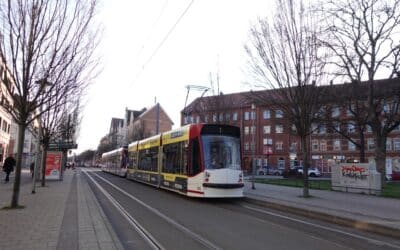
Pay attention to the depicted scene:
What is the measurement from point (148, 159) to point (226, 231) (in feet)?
56.4

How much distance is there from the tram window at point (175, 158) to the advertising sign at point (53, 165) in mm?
12147

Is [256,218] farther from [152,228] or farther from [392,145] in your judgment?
[392,145]

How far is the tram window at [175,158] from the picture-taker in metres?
18.9

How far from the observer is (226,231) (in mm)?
10336

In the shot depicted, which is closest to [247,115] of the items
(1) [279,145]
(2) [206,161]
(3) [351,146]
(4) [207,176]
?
(1) [279,145]

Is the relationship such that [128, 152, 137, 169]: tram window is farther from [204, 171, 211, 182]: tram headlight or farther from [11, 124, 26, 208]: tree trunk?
[11, 124, 26, 208]: tree trunk

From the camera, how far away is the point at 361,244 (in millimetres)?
9242

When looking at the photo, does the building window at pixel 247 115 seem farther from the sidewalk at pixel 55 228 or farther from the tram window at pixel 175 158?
the sidewalk at pixel 55 228

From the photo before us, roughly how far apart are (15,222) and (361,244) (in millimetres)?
8369

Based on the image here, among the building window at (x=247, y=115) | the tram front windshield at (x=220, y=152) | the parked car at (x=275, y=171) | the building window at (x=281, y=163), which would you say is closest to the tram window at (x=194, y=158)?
the tram front windshield at (x=220, y=152)

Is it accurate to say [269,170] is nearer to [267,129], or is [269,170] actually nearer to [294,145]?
[294,145]

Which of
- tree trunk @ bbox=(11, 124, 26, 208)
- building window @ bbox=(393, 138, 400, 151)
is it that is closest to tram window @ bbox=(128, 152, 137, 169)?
tree trunk @ bbox=(11, 124, 26, 208)

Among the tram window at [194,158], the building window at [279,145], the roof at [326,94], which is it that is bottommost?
the tram window at [194,158]

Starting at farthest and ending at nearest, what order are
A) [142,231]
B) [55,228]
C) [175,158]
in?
1. [175,158]
2. [142,231]
3. [55,228]
